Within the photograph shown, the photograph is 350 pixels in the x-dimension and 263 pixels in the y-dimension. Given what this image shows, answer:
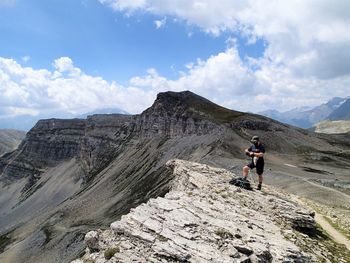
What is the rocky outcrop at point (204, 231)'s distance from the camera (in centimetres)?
1966

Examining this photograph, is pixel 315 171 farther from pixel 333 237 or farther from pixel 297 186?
pixel 333 237

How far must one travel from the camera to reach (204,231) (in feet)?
69.7

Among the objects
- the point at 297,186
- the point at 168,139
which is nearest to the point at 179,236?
the point at 297,186

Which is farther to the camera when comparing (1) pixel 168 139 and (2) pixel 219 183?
(1) pixel 168 139

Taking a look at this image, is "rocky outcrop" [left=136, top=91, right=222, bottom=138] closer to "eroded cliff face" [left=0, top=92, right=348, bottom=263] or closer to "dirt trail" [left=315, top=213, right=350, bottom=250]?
"eroded cliff face" [left=0, top=92, right=348, bottom=263]

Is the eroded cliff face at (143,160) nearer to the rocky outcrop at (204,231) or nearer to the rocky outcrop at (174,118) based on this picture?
the rocky outcrop at (174,118)

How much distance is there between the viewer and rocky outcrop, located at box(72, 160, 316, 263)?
1966 centimetres

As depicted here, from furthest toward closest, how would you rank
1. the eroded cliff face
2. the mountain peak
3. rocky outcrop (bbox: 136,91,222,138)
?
the mountain peak → rocky outcrop (bbox: 136,91,222,138) → the eroded cliff face

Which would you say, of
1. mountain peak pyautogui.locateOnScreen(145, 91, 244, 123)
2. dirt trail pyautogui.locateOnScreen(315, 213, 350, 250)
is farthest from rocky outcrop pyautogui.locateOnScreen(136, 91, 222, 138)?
dirt trail pyautogui.locateOnScreen(315, 213, 350, 250)

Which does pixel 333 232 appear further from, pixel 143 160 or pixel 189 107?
pixel 189 107

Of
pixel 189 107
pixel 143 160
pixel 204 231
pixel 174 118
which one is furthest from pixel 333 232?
pixel 189 107

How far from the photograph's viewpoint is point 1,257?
11369cm

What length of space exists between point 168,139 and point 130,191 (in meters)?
36.0

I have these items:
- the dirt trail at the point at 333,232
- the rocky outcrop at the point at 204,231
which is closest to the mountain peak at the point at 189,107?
the dirt trail at the point at 333,232
